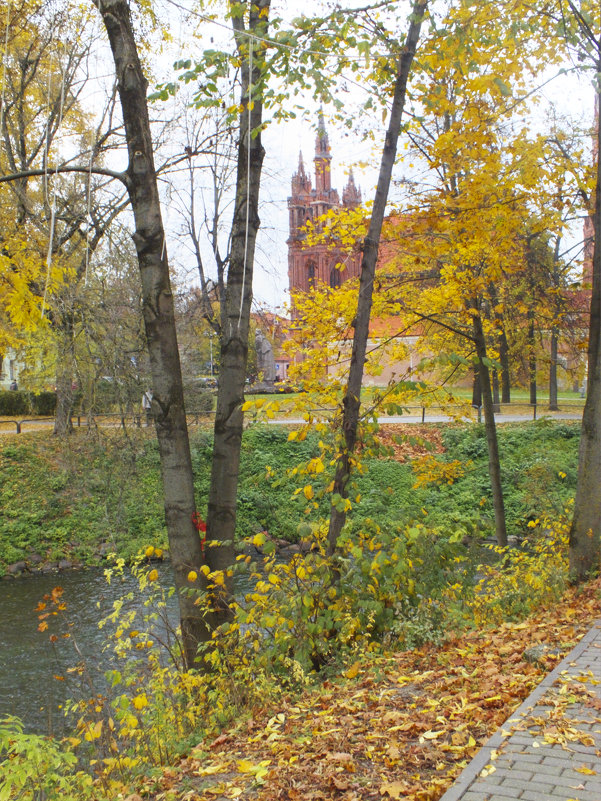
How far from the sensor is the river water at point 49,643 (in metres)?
8.04

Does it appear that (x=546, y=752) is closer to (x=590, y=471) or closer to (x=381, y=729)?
(x=381, y=729)

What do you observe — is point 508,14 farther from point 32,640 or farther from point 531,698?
point 32,640

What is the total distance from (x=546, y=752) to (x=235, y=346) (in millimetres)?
4194

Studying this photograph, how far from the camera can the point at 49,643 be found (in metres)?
10.3

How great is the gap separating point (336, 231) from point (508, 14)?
10.4 ft

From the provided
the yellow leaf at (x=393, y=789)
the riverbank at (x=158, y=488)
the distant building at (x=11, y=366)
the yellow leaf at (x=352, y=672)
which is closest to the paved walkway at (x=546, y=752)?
the yellow leaf at (x=393, y=789)

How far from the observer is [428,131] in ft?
36.7

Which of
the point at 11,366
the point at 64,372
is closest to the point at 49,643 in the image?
the point at 64,372

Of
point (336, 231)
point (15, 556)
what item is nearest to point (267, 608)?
point (336, 231)

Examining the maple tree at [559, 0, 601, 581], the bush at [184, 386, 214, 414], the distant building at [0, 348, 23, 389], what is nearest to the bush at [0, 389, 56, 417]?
the distant building at [0, 348, 23, 389]

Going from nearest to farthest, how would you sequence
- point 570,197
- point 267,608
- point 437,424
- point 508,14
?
point 267,608, point 508,14, point 570,197, point 437,424

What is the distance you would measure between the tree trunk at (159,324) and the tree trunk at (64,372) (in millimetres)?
4205

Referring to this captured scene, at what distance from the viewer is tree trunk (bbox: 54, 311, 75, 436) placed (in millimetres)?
10578

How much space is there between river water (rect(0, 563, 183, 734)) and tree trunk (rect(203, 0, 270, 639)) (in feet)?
3.99
